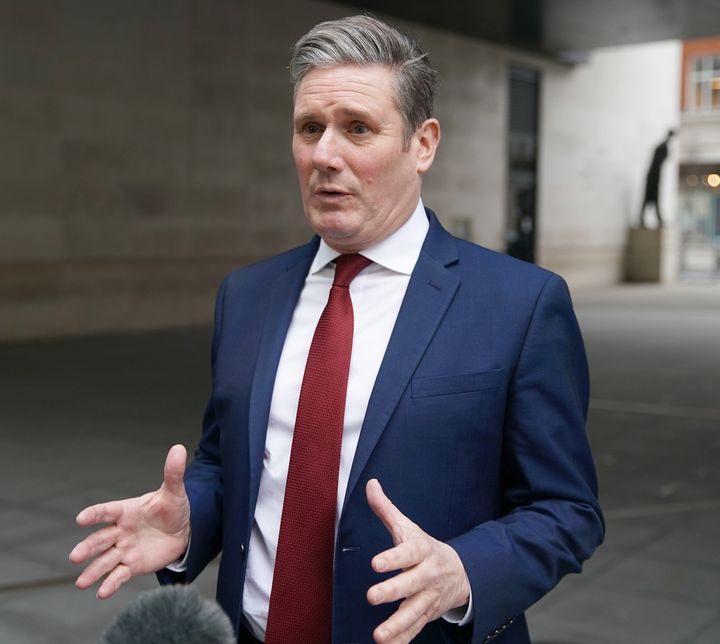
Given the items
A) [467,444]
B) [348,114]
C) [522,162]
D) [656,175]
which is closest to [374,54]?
[348,114]

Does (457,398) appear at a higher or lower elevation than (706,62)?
lower

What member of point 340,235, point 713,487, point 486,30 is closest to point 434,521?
point 340,235

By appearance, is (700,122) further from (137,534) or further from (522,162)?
(137,534)

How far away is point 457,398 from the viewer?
1.89 meters

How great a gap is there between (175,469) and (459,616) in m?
0.55

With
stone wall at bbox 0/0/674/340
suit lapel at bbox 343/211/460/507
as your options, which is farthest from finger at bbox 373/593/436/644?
stone wall at bbox 0/0/674/340

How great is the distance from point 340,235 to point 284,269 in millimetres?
263

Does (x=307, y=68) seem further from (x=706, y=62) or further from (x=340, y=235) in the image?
(x=706, y=62)

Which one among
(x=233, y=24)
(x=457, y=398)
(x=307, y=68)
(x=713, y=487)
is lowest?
(x=713, y=487)

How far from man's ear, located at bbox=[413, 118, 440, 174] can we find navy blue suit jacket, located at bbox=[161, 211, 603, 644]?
0.48 ft

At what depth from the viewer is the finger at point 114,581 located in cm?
176

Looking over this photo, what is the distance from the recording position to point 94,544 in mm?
1814

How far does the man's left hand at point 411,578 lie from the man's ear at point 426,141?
2.33ft

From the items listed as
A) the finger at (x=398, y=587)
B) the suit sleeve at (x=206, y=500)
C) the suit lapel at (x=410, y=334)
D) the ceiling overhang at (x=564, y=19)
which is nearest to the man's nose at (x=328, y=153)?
the suit lapel at (x=410, y=334)
